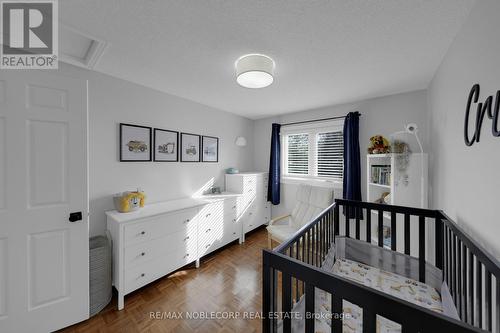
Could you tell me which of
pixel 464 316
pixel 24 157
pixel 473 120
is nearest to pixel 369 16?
pixel 473 120

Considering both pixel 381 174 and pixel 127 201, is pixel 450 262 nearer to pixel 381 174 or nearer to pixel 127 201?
pixel 381 174

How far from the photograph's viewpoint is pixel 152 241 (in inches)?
78.2

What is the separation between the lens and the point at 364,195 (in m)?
2.85

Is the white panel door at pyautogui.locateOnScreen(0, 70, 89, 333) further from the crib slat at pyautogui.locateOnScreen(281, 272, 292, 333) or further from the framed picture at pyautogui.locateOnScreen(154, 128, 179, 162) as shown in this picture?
the crib slat at pyautogui.locateOnScreen(281, 272, 292, 333)

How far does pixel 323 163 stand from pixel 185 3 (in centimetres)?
293

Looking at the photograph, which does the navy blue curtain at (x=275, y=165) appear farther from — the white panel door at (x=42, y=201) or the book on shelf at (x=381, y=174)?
the white panel door at (x=42, y=201)

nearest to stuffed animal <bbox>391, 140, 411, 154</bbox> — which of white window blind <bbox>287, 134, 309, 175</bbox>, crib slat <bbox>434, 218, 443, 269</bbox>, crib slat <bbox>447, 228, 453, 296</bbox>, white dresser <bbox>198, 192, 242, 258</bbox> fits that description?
crib slat <bbox>434, 218, 443, 269</bbox>

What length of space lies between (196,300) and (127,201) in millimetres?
1238

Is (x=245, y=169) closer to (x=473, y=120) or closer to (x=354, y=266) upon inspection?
(x=354, y=266)

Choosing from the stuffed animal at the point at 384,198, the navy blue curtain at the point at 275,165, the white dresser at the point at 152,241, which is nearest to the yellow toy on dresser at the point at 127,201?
the white dresser at the point at 152,241

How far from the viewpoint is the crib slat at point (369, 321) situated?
0.61m

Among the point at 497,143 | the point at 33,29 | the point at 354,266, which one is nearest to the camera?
the point at 497,143

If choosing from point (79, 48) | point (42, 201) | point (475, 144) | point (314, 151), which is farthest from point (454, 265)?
point (79, 48)

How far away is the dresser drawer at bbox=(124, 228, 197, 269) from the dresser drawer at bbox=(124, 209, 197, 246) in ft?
0.16
